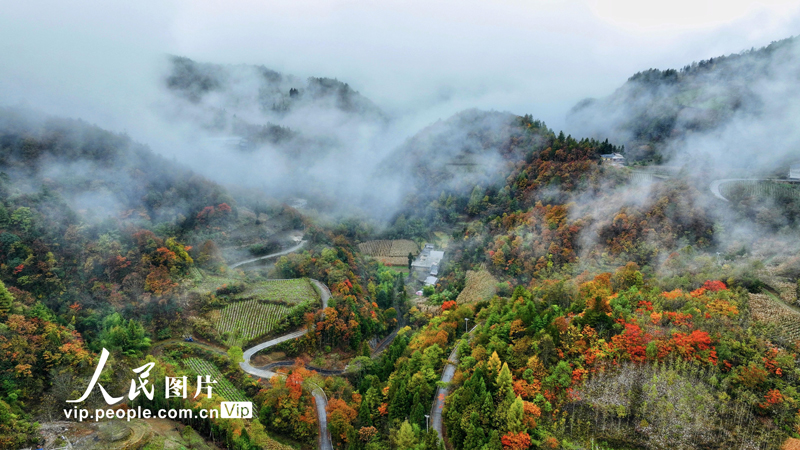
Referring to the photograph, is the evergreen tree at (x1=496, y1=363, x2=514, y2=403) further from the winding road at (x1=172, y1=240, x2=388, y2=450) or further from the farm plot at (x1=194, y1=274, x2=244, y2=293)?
the farm plot at (x1=194, y1=274, x2=244, y2=293)

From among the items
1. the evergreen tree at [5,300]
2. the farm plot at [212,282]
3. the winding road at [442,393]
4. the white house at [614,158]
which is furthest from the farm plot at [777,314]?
the evergreen tree at [5,300]

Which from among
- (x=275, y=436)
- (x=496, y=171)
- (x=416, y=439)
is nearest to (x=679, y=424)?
(x=416, y=439)

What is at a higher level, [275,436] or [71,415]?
[71,415]

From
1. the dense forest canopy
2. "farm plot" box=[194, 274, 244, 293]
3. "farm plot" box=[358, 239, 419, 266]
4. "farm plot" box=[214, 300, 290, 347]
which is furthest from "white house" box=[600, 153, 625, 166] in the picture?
"farm plot" box=[194, 274, 244, 293]

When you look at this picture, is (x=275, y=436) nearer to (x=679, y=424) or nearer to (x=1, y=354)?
(x=1, y=354)

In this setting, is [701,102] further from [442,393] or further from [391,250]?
[442,393]

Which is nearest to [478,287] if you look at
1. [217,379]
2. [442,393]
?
[442,393]

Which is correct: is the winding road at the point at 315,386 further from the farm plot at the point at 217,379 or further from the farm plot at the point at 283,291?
the farm plot at the point at 283,291
